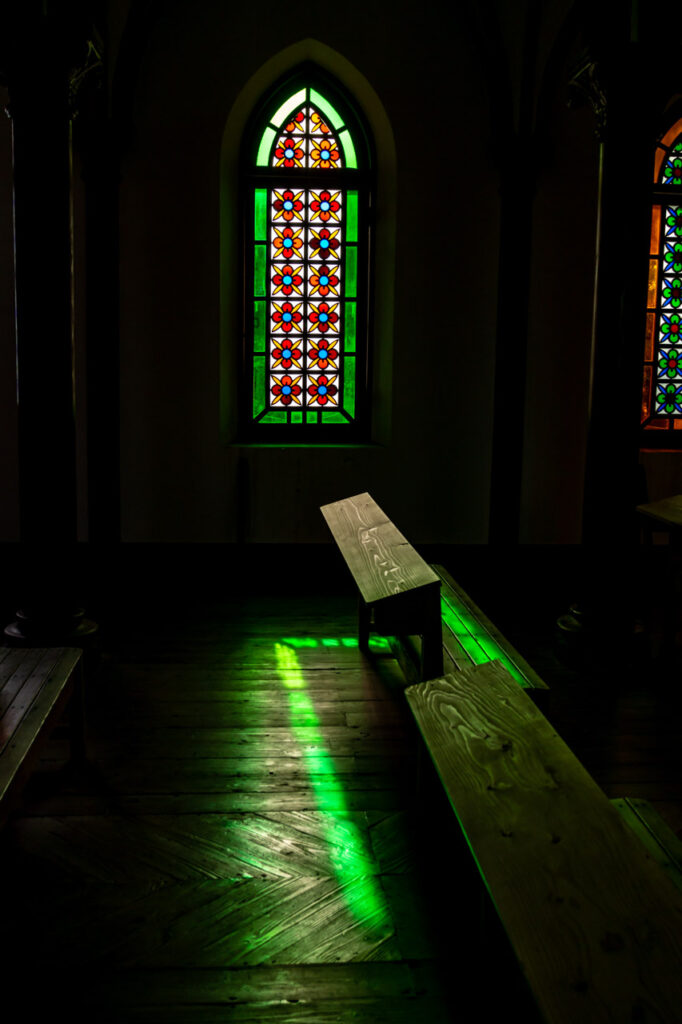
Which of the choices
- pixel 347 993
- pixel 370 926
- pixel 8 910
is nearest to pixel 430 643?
pixel 370 926

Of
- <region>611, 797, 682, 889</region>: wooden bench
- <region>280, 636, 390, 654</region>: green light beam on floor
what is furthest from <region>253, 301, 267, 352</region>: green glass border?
<region>611, 797, 682, 889</region>: wooden bench

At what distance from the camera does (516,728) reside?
3.05m

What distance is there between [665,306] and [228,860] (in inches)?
257

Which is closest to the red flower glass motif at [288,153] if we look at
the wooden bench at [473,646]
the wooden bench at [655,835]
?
the wooden bench at [473,646]

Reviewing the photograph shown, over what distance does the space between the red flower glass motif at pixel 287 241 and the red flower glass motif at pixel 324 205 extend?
0.21 m

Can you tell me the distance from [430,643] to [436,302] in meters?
4.28

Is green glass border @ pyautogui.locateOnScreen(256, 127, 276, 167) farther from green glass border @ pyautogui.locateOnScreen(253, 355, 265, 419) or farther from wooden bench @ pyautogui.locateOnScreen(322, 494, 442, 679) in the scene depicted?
wooden bench @ pyautogui.locateOnScreen(322, 494, 442, 679)

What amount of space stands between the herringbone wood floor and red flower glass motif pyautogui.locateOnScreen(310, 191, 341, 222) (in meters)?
4.27

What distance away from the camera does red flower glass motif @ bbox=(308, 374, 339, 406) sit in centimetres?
823

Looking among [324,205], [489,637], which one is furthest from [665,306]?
[489,637]

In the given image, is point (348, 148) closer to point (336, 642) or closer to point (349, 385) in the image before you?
point (349, 385)

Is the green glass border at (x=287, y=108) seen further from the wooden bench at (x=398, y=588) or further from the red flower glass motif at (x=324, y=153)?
the wooden bench at (x=398, y=588)

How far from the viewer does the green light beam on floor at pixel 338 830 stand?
3180 mm

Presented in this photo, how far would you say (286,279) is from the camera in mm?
8055
